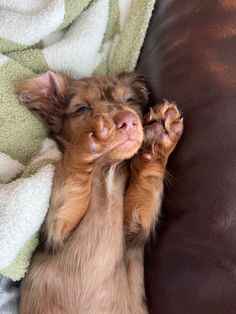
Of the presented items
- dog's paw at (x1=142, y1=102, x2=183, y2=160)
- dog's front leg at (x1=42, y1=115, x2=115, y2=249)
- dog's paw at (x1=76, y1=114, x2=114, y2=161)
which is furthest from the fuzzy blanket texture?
dog's paw at (x1=142, y1=102, x2=183, y2=160)

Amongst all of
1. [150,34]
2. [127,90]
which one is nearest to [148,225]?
[127,90]

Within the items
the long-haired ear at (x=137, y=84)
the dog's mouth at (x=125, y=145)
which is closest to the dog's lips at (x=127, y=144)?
the dog's mouth at (x=125, y=145)

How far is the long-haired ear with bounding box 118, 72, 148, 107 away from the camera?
5.19 feet

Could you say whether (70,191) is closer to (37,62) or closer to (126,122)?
(126,122)

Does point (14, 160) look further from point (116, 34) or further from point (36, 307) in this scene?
point (116, 34)

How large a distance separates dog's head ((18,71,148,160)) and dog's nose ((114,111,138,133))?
0.44 feet

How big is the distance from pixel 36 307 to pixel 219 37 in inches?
33.0

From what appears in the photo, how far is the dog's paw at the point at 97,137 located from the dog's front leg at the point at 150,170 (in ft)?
0.58

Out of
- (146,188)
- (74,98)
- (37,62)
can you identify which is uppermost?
(37,62)

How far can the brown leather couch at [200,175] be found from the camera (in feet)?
3.86

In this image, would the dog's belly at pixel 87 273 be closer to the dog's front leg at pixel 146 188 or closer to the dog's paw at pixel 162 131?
the dog's front leg at pixel 146 188

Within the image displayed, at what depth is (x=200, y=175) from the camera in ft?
4.10

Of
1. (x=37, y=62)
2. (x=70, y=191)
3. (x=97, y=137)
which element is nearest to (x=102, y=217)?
(x=70, y=191)

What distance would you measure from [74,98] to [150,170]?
1.26 ft
